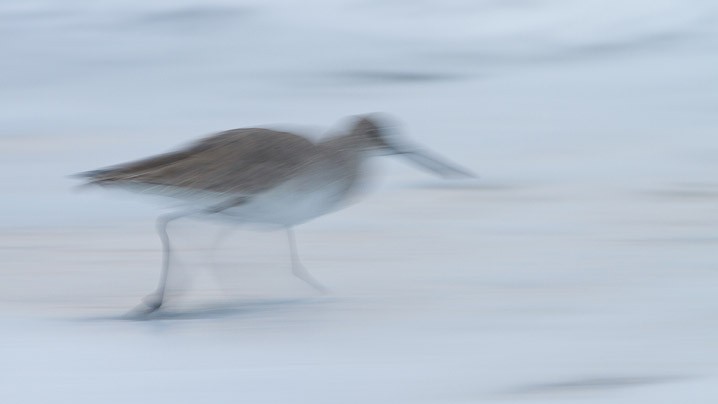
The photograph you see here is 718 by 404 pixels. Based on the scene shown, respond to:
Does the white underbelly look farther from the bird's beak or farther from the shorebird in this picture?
the bird's beak

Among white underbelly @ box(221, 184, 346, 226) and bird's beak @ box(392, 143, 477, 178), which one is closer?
white underbelly @ box(221, 184, 346, 226)

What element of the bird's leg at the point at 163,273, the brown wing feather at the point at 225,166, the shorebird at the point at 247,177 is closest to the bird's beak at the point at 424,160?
the shorebird at the point at 247,177

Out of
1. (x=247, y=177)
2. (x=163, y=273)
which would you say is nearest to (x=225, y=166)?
(x=247, y=177)

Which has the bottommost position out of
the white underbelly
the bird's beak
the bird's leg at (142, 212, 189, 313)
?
the bird's leg at (142, 212, 189, 313)

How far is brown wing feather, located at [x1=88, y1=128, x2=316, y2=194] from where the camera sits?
10.1 feet

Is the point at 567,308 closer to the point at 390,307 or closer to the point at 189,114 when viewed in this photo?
the point at 390,307

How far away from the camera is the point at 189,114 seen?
6.66 m

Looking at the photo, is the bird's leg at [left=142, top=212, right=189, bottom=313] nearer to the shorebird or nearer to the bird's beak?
the shorebird

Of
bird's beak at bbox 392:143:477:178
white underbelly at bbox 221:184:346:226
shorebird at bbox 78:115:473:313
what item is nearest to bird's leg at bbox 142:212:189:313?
shorebird at bbox 78:115:473:313

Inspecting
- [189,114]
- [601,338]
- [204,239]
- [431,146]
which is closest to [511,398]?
[601,338]

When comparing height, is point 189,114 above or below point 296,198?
above

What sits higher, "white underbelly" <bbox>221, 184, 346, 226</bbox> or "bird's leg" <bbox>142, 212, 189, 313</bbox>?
"white underbelly" <bbox>221, 184, 346, 226</bbox>

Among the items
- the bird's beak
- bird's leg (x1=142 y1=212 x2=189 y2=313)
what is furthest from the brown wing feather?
the bird's beak

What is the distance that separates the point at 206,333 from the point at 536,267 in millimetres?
990
